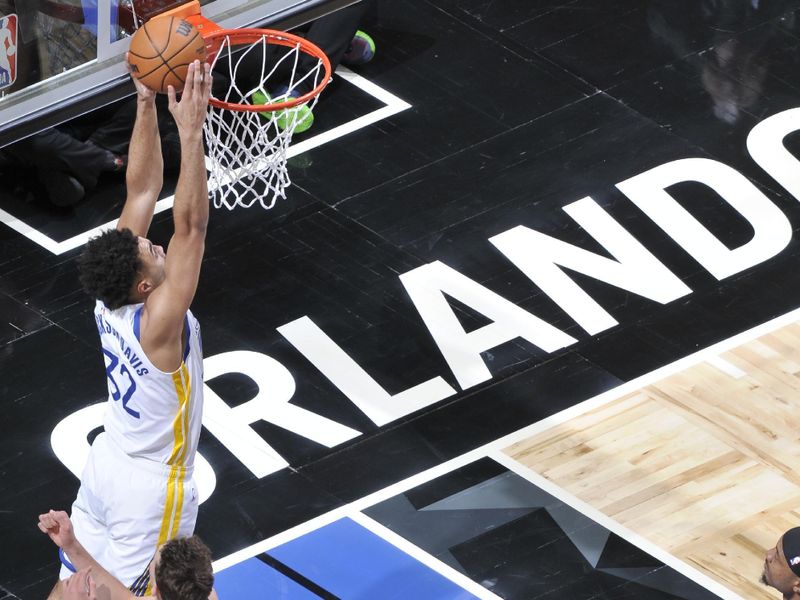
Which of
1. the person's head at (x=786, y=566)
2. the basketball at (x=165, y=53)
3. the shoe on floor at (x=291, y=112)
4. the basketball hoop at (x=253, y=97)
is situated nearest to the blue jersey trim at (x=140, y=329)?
the basketball at (x=165, y=53)

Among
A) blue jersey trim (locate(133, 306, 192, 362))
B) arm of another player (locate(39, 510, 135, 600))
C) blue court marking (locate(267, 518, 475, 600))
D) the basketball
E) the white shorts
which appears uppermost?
the basketball

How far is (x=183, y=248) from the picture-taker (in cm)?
653

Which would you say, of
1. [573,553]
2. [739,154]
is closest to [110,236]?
[573,553]

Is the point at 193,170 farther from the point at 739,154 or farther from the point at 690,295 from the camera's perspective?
the point at 739,154

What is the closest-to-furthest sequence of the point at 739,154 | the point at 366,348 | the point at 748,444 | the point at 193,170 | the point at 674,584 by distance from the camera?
the point at 193,170, the point at 674,584, the point at 748,444, the point at 366,348, the point at 739,154

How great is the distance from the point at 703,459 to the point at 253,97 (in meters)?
3.69

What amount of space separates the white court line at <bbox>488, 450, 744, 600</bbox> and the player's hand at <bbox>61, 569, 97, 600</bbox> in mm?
3152

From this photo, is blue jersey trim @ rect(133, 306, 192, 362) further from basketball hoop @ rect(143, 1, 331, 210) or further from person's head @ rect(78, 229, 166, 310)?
basketball hoop @ rect(143, 1, 331, 210)

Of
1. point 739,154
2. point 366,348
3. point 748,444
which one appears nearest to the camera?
point 748,444

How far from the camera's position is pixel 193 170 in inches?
259

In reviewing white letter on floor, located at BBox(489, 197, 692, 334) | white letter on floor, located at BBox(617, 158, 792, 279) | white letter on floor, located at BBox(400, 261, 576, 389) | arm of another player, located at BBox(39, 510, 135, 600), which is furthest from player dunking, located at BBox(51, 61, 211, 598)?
white letter on floor, located at BBox(617, 158, 792, 279)

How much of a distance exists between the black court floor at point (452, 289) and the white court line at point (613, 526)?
1.0 inches

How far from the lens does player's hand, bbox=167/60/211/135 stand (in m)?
6.52

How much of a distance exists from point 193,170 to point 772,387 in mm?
4005
